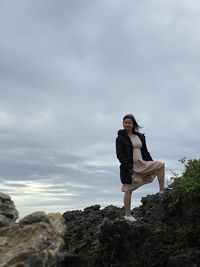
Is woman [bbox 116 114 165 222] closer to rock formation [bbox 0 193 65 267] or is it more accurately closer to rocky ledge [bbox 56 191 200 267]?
rocky ledge [bbox 56 191 200 267]

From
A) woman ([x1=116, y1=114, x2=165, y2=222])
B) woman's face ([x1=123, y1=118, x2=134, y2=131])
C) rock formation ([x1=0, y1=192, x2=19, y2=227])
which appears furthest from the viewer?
woman's face ([x1=123, y1=118, x2=134, y2=131])

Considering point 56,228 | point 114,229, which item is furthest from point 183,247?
point 56,228

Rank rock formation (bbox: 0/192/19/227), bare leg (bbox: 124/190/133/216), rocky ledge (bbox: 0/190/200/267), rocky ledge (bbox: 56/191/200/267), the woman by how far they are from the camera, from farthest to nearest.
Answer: the woman → bare leg (bbox: 124/190/133/216) → rocky ledge (bbox: 56/191/200/267) → rock formation (bbox: 0/192/19/227) → rocky ledge (bbox: 0/190/200/267)

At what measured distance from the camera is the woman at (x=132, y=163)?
14.8 m

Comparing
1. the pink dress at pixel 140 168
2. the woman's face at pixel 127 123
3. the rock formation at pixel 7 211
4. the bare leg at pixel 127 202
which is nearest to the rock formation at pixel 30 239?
the rock formation at pixel 7 211

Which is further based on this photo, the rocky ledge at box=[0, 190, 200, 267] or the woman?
the woman

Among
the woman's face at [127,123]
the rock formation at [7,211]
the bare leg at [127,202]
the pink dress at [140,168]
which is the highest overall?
the woman's face at [127,123]

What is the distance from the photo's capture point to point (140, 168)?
49.3 feet

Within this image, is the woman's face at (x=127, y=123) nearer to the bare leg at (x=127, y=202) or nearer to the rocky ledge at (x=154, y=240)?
the bare leg at (x=127, y=202)

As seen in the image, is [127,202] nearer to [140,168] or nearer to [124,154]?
[140,168]

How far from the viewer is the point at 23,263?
25.2 feet

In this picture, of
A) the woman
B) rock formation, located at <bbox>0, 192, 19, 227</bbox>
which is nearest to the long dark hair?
the woman

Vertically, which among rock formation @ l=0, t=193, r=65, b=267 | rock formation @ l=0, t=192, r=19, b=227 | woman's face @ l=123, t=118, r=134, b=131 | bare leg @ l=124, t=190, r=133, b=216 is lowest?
rock formation @ l=0, t=193, r=65, b=267

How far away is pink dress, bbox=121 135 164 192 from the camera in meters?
14.9
